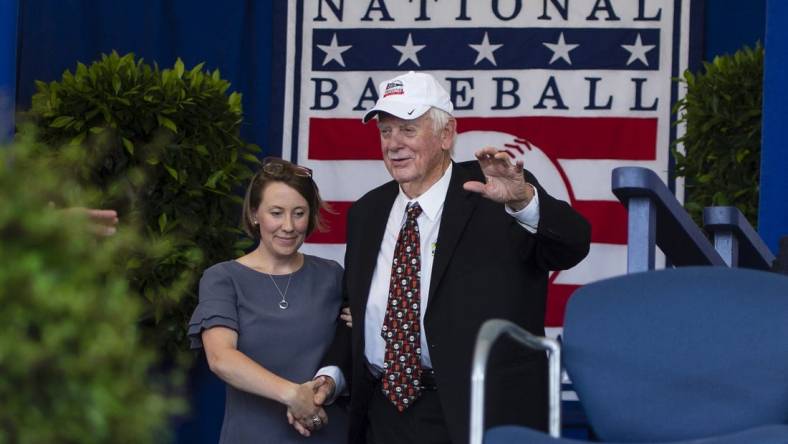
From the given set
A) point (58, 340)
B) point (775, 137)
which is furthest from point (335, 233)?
point (58, 340)

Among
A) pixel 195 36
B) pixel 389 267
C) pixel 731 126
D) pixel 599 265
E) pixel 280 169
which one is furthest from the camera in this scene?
pixel 195 36

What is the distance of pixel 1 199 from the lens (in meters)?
1.03

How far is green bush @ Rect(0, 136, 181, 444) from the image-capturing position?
1.02 meters

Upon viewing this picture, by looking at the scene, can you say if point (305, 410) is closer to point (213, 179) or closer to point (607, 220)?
point (213, 179)

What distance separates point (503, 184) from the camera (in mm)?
2885

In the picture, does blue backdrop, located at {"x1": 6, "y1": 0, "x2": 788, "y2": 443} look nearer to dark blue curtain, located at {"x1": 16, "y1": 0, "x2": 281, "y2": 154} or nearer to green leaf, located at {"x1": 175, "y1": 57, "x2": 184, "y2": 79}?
dark blue curtain, located at {"x1": 16, "y1": 0, "x2": 281, "y2": 154}

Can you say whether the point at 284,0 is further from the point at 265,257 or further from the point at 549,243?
the point at 549,243

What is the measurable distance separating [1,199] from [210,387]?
15.1ft

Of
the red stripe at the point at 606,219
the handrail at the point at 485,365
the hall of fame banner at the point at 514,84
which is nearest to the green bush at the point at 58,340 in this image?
the handrail at the point at 485,365

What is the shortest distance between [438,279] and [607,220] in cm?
253

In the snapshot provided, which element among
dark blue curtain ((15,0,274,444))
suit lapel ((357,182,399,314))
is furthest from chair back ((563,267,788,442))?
dark blue curtain ((15,0,274,444))

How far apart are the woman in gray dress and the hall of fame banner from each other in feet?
7.05

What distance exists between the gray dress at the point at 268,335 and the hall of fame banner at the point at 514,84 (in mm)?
2223

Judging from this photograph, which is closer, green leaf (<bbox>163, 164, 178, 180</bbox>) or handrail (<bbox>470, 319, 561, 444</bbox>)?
handrail (<bbox>470, 319, 561, 444</bbox>)
